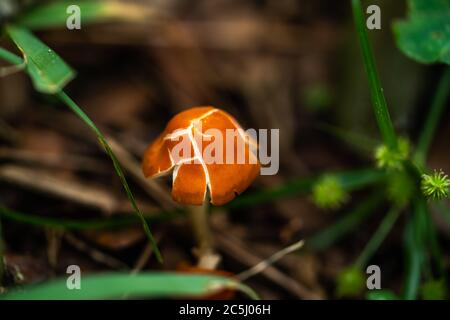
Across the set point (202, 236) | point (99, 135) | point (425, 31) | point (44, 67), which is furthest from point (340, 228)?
point (44, 67)

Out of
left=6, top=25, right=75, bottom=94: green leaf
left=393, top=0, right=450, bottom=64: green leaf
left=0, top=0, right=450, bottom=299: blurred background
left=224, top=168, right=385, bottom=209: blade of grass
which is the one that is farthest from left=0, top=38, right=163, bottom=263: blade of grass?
left=393, top=0, right=450, bottom=64: green leaf

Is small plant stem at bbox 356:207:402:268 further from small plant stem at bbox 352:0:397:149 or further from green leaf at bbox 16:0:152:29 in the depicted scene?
green leaf at bbox 16:0:152:29

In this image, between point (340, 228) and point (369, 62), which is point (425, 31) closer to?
point (369, 62)

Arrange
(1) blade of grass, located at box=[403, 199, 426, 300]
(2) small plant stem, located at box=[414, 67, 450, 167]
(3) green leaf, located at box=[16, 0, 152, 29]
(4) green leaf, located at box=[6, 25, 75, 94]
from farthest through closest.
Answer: (3) green leaf, located at box=[16, 0, 152, 29]
(2) small plant stem, located at box=[414, 67, 450, 167]
(1) blade of grass, located at box=[403, 199, 426, 300]
(4) green leaf, located at box=[6, 25, 75, 94]

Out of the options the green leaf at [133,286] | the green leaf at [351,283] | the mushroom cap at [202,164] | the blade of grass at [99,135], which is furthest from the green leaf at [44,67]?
the green leaf at [351,283]

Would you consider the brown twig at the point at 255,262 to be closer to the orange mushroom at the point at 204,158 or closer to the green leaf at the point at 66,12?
the orange mushroom at the point at 204,158

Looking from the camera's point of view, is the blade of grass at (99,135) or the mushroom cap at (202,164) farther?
the mushroom cap at (202,164)

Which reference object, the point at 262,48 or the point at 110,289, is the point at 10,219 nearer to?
the point at 110,289
